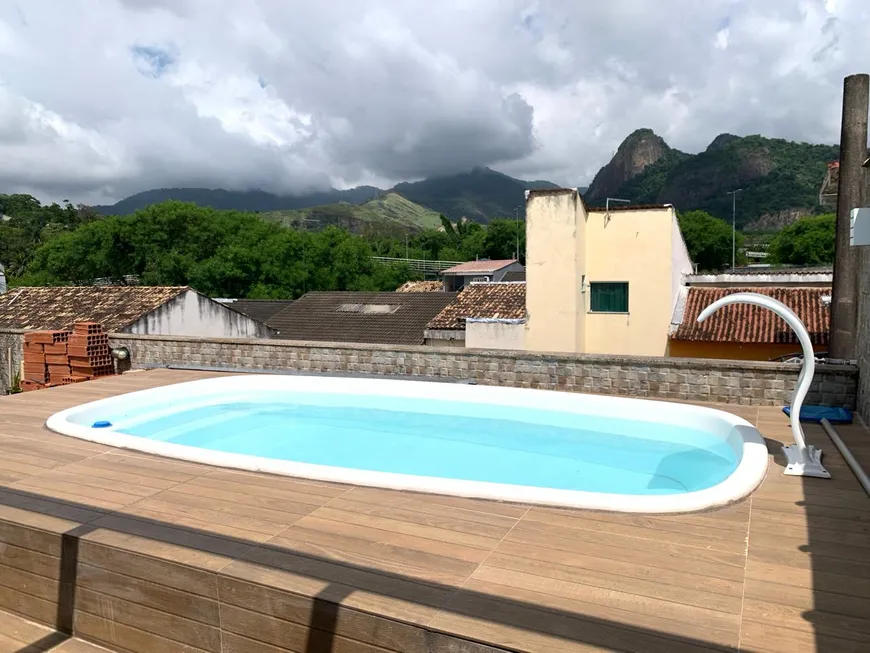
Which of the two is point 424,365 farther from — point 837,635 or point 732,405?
point 837,635

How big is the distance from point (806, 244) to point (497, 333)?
1687 inches

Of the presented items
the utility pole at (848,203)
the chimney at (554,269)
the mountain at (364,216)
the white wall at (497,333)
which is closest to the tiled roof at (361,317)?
the white wall at (497,333)

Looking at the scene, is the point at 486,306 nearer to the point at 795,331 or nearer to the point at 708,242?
the point at 795,331

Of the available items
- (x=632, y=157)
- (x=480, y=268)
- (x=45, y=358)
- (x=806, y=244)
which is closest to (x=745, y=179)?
(x=806, y=244)

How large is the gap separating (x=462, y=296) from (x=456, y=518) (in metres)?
15.1

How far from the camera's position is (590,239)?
1606 centimetres

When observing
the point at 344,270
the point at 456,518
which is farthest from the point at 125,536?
the point at 344,270

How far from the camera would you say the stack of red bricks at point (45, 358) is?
8.93 meters

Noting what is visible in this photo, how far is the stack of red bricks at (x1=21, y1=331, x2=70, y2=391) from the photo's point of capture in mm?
8930

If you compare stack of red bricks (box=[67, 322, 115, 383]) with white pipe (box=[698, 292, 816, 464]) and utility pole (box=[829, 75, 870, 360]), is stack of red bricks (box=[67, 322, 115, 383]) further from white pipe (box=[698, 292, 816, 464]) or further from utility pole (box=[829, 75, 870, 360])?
utility pole (box=[829, 75, 870, 360])

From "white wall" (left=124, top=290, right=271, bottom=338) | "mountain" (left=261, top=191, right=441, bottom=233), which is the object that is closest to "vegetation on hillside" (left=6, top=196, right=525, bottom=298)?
"white wall" (left=124, top=290, right=271, bottom=338)

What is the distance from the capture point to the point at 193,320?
47.8 ft

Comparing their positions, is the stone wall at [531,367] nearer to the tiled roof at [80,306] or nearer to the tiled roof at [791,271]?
the tiled roof at [80,306]

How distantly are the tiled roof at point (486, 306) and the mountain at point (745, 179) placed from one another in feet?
117
